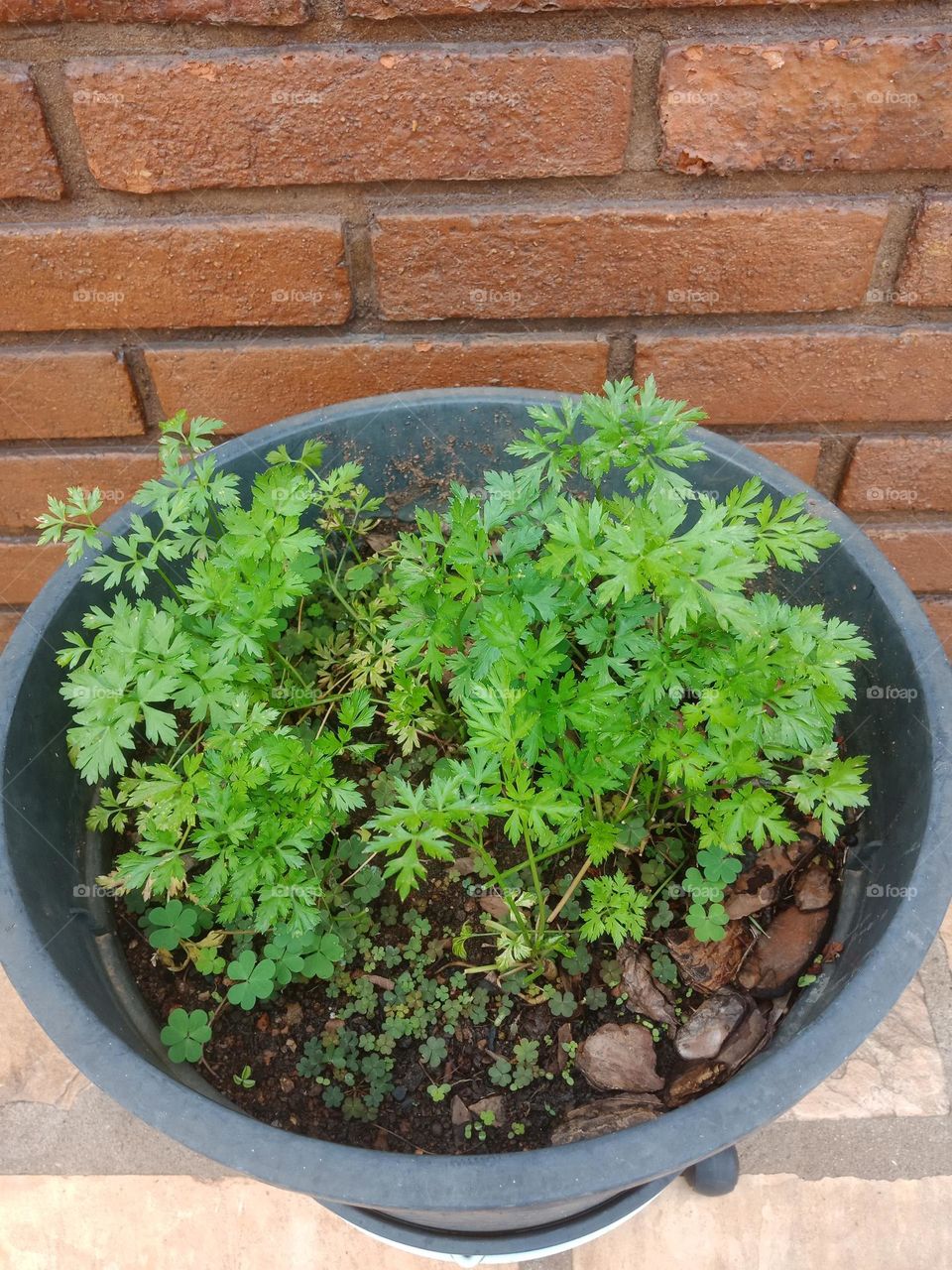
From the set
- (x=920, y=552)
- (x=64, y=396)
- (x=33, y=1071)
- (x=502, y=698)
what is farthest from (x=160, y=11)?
(x=33, y=1071)

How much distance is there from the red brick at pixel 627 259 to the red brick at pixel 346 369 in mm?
50

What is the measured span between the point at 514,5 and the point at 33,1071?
1571 mm

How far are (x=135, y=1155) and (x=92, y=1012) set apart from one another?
2.36 ft

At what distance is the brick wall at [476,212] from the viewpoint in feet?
3.56

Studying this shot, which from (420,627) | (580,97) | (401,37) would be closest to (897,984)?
→ (420,627)

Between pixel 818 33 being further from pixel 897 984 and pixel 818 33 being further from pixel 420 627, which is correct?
pixel 897 984

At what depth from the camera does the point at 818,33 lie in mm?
1079

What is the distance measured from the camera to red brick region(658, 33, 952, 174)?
108 centimetres

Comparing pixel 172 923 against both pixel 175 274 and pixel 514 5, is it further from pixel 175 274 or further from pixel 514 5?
pixel 514 5

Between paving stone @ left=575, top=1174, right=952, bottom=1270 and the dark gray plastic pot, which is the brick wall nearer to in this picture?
the dark gray plastic pot

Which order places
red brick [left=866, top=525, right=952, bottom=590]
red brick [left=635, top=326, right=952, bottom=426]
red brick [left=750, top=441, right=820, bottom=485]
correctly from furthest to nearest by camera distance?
red brick [left=866, top=525, right=952, bottom=590], red brick [left=750, top=441, right=820, bottom=485], red brick [left=635, top=326, right=952, bottom=426]

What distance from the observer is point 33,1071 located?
1483mm

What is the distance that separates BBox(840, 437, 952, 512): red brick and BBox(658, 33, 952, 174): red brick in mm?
405

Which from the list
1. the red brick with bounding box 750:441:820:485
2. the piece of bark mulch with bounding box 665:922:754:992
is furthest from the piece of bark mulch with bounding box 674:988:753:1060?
the red brick with bounding box 750:441:820:485
